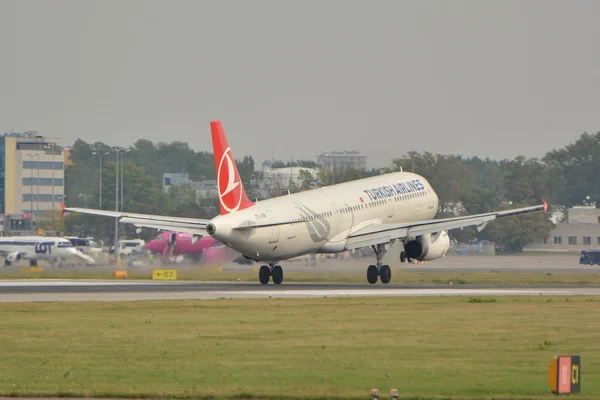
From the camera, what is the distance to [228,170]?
61094 millimetres

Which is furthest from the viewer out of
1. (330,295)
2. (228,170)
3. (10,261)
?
(10,261)

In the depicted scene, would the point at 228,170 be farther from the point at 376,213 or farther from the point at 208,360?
the point at 208,360

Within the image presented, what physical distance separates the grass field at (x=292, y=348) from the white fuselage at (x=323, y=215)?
13.3 meters

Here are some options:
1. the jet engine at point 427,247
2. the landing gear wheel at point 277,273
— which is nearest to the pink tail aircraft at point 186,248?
the landing gear wheel at point 277,273

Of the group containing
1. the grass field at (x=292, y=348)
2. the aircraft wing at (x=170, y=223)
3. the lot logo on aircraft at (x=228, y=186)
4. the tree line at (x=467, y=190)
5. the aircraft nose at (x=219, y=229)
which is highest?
the tree line at (x=467, y=190)

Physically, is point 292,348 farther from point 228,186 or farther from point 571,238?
point 571,238

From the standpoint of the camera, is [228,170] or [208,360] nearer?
[208,360]

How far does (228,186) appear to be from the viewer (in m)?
60.5

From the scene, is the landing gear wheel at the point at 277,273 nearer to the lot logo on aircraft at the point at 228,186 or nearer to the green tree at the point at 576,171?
the lot logo on aircraft at the point at 228,186

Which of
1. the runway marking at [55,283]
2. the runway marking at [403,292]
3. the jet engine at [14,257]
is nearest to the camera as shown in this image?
the runway marking at [403,292]

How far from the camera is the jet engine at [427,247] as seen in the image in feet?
221

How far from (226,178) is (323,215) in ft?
23.7

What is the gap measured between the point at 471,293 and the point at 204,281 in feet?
70.2

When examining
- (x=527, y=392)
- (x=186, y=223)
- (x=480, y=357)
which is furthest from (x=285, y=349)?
(x=186, y=223)
